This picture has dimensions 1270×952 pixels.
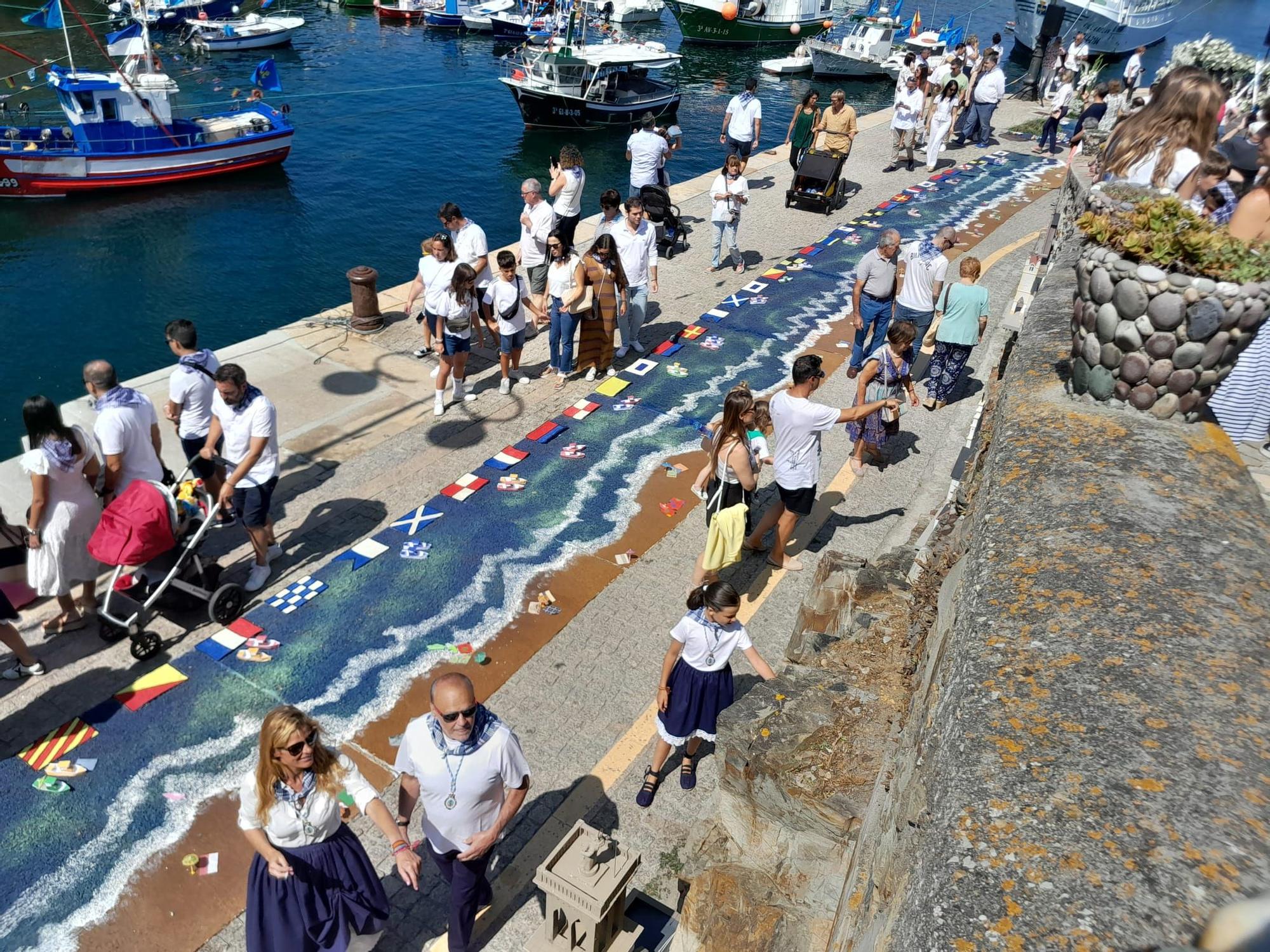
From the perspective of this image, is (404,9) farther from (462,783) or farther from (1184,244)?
(462,783)

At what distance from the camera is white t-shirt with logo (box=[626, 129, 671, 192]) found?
13484mm

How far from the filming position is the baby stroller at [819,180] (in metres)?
15.7

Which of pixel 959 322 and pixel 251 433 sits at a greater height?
pixel 959 322

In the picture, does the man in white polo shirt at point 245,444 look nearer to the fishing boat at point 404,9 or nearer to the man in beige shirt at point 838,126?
the man in beige shirt at point 838,126

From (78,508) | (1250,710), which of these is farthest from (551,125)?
(1250,710)

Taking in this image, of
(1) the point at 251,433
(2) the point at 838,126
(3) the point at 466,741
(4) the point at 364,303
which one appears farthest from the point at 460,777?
(2) the point at 838,126

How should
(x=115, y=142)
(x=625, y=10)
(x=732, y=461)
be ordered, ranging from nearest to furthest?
(x=732, y=461)
(x=115, y=142)
(x=625, y=10)

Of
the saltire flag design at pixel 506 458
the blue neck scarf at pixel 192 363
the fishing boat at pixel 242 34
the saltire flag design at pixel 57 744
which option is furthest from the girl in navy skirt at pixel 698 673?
the fishing boat at pixel 242 34

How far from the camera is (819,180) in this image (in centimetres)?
1580

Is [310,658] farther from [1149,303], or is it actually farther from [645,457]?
[1149,303]

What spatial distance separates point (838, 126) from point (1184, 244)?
43.4 ft

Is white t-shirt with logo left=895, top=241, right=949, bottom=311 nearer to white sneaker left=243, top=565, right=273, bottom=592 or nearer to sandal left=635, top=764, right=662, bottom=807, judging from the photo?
sandal left=635, top=764, right=662, bottom=807

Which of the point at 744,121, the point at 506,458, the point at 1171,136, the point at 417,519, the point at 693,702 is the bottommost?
the point at 417,519

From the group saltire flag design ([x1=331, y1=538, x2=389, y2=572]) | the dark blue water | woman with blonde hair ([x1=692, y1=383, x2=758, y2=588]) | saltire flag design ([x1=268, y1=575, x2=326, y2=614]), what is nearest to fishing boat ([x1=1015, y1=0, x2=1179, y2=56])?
the dark blue water
